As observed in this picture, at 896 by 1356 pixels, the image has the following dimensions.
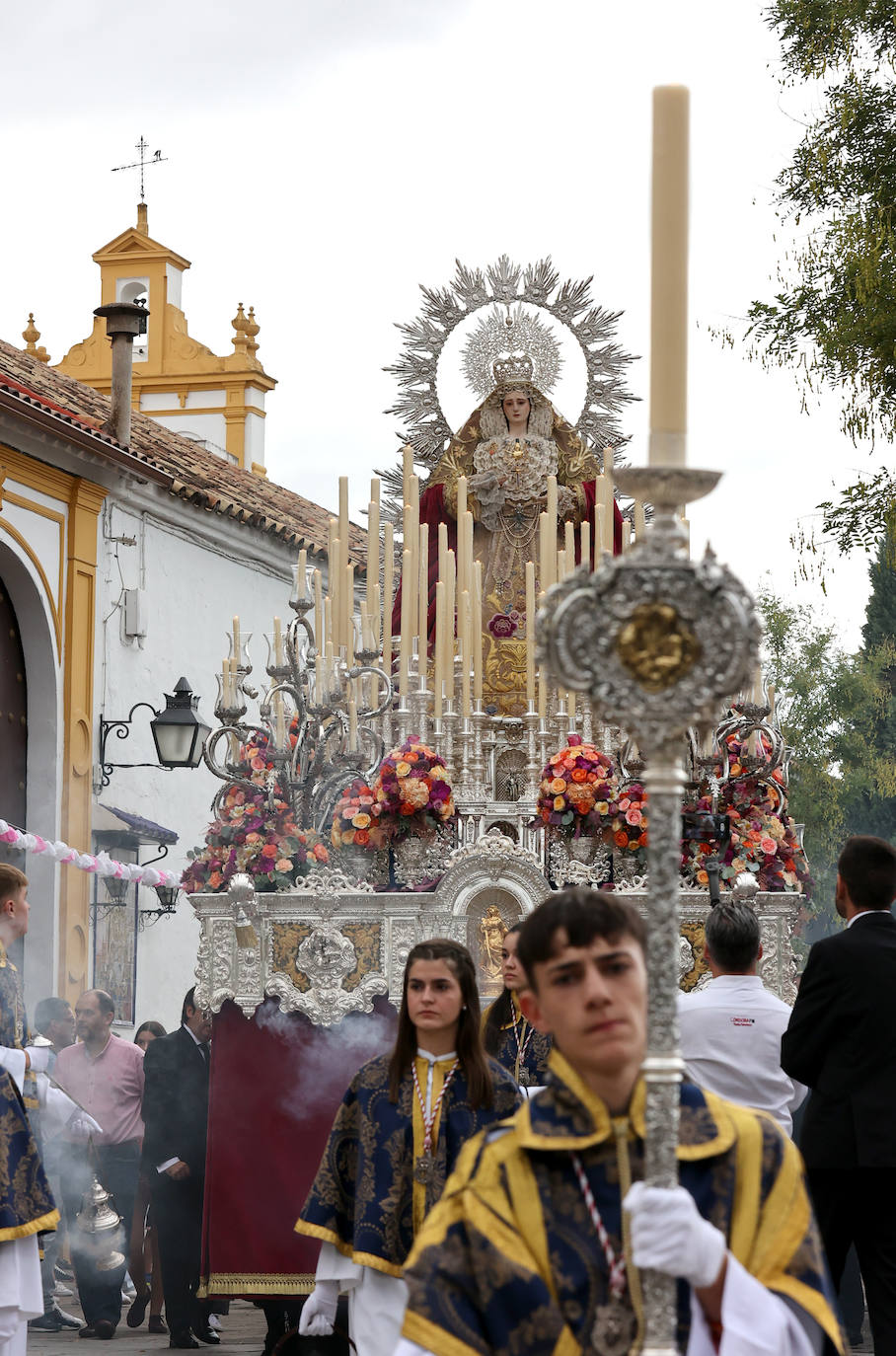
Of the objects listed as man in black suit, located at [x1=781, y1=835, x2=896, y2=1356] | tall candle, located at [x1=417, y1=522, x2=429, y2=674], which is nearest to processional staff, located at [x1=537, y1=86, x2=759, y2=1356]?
man in black suit, located at [x1=781, y1=835, x2=896, y2=1356]

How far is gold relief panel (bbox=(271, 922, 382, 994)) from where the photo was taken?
758cm

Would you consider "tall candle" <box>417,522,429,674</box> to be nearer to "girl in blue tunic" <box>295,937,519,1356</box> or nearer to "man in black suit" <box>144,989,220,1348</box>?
"man in black suit" <box>144,989,220,1348</box>

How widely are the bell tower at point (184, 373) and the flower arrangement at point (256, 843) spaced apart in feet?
50.6

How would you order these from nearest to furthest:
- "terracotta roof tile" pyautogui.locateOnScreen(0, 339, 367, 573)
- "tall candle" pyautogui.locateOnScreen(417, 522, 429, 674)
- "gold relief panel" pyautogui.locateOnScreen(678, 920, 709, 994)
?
"gold relief panel" pyautogui.locateOnScreen(678, 920, 709, 994) < "tall candle" pyautogui.locateOnScreen(417, 522, 429, 674) < "terracotta roof tile" pyautogui.locateOnScreen(0, 339, 367, 573)

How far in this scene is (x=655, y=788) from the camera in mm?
2332

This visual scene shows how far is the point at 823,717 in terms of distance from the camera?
32219 mm

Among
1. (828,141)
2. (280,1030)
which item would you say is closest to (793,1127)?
(280,1030)

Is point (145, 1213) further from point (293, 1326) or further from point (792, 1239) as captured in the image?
point (792, 1239)

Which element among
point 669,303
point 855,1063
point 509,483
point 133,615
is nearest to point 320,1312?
point 855,1063

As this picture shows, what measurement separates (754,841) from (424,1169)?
10.7 feet

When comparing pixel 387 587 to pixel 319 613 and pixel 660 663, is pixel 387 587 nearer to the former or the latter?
pixel 319 613

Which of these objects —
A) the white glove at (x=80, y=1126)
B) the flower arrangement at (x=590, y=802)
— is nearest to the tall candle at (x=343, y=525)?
the flower arrangement at (x=590, y=802)

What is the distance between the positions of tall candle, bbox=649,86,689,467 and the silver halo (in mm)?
8984

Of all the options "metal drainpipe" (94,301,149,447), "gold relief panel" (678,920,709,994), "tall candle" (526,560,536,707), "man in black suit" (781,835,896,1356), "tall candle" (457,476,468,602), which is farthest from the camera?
"metal drainpipe" (94,301,149,447)
